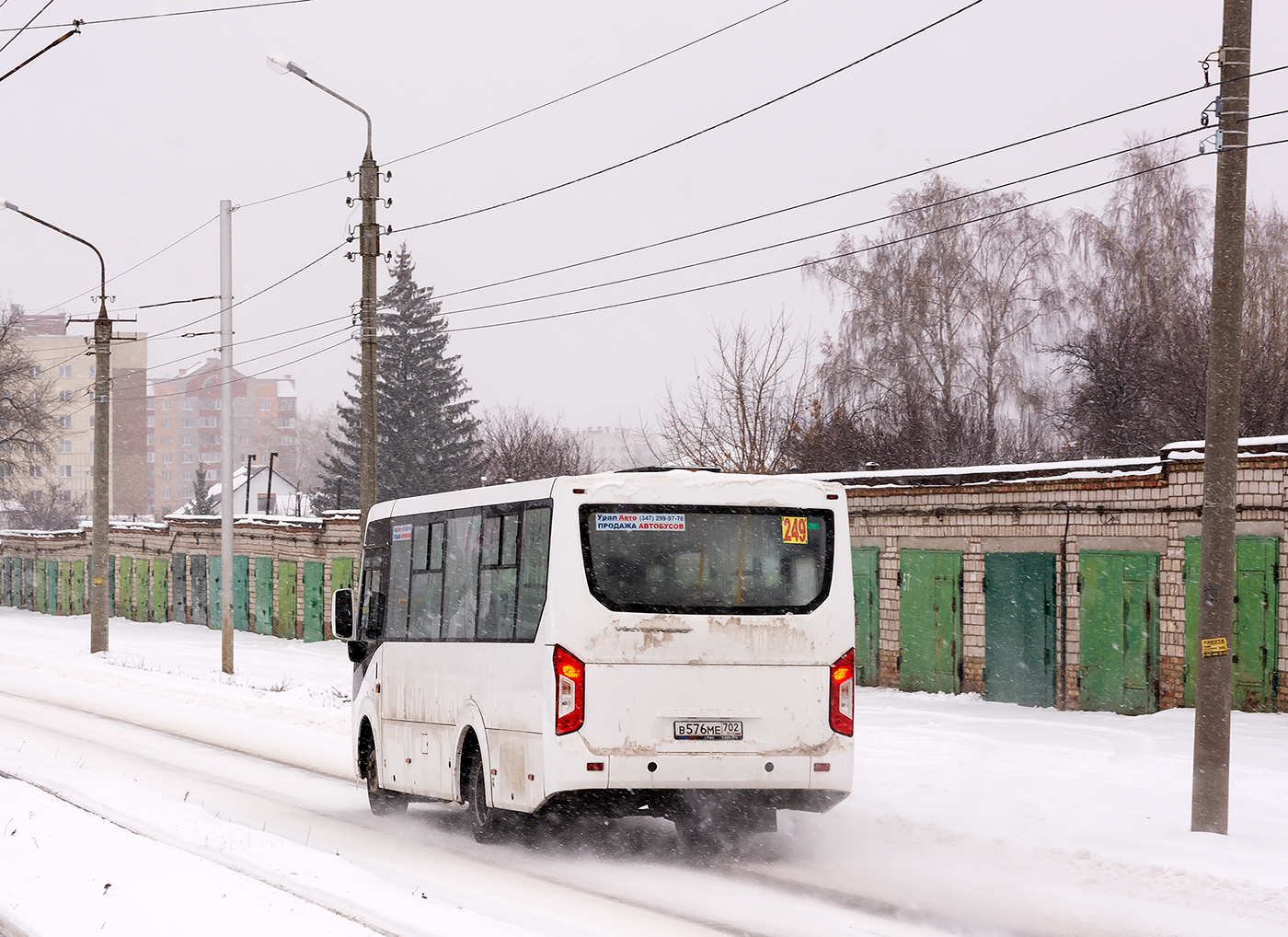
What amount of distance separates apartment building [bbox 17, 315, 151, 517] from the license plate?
15283 cm

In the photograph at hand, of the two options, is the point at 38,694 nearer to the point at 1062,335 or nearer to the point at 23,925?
the point at 23,925

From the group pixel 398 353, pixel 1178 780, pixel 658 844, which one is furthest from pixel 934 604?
pixel 398 353

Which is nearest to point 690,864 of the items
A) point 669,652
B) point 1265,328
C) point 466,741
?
point 669,652

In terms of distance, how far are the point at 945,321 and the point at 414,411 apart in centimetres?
2741

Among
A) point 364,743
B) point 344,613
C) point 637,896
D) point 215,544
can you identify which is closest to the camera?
point 637,896

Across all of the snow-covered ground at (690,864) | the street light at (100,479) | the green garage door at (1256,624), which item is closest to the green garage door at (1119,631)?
the snow-covered ground at (690,864)

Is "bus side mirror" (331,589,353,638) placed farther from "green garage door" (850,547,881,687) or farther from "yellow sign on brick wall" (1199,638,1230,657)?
"green garage door" (850,547,881,687)

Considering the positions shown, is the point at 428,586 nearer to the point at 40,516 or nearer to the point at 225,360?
the point at 225,360

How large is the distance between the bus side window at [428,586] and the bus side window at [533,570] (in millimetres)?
1835

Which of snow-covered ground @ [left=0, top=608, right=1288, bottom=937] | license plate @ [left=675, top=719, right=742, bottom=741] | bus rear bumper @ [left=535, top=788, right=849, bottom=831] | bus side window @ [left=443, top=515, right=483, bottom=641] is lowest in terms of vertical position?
snow-covered ground @ [left=0, top=608, right=1288, bottom=937]

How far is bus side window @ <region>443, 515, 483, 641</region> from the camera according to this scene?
469 inches

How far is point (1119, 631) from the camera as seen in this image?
19.6m

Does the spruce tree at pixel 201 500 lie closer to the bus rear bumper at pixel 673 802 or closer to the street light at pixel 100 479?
the street light at pixel 100 479

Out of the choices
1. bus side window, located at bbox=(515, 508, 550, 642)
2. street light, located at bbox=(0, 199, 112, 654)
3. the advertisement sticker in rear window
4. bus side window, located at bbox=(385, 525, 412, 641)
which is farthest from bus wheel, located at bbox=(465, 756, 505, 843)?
street light, located at bbox=(0, 199, 112, 654)
